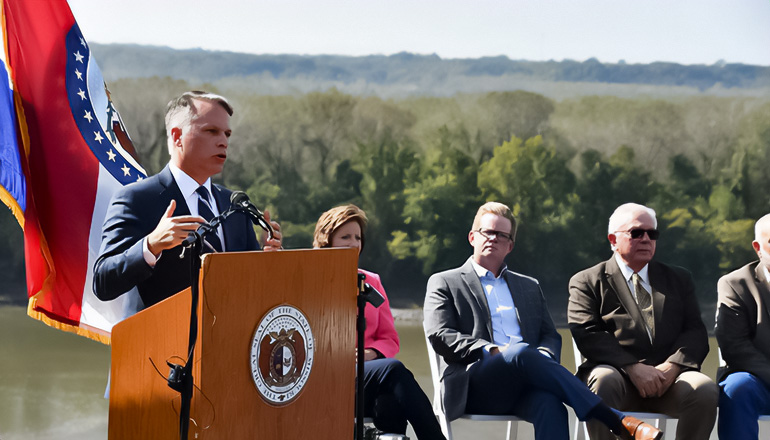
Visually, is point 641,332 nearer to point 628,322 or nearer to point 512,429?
point 628,322

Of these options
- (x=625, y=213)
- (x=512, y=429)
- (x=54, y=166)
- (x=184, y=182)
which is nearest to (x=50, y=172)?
(x=54, y=166)

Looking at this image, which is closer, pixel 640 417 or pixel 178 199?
pixel 178 199

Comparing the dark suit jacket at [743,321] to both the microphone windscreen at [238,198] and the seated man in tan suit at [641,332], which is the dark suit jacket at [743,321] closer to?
the seated man in tan suit at [641,332]

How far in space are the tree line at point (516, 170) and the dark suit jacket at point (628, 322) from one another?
370 centimetres

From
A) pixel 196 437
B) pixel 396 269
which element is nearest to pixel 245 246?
pixel 196 437

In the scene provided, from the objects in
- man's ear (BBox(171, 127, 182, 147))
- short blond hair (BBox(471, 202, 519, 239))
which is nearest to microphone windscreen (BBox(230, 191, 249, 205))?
man's ear (BBox(171, 127, 182, 147))

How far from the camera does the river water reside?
5.65m

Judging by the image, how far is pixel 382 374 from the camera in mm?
2422

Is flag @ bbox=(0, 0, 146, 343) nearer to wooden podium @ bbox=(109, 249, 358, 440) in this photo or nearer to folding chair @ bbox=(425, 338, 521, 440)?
folding chair @ bbox=(425, 338, 521, 440)

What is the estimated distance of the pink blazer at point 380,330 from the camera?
264 cm

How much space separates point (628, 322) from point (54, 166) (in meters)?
2.31

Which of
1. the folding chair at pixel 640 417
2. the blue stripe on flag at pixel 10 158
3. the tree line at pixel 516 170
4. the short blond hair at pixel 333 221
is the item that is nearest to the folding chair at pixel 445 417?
the folding chair at pixel 640 417

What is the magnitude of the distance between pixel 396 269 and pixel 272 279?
5.09m

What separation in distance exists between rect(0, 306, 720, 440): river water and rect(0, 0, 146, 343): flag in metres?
2.94
